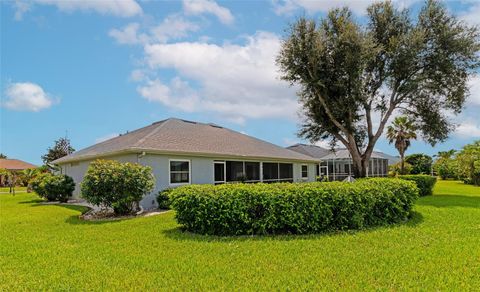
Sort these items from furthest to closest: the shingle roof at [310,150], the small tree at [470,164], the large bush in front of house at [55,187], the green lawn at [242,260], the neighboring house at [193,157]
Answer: the shingle roof at [310,150]
the small tree at [470,164]
the large bush in front of house at [55,187]
the neighboring house at [193,157]
the green lawn at [242,260]

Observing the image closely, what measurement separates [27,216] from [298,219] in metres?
11.4

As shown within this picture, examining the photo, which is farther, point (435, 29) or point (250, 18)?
point (435, 29)

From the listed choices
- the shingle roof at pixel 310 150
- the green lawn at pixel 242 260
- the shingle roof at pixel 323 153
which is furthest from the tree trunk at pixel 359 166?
the shingle roof at pixel 310 150

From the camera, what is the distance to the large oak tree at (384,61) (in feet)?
62.5

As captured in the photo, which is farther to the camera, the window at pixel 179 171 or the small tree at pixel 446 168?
the small tree at pixel 446 168

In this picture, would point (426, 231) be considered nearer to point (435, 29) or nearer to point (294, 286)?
point (294, 286)

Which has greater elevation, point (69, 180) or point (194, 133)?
point (194, 133)

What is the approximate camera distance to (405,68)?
64.2ft

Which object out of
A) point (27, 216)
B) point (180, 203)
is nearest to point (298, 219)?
point (180, 203)

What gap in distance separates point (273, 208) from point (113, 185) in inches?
277

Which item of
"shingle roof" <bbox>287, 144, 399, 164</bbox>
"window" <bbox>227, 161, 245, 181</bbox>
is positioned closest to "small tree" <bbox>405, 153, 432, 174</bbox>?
"shingle roof" <bbox>287, 144, 399, 164</bbox>

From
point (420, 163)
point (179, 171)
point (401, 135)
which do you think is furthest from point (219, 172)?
point (420, 163)

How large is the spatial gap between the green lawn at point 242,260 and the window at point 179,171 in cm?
613

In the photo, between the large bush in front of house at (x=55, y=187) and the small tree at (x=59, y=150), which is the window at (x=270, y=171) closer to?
the large bush in front of house at (x=55, y=187)
